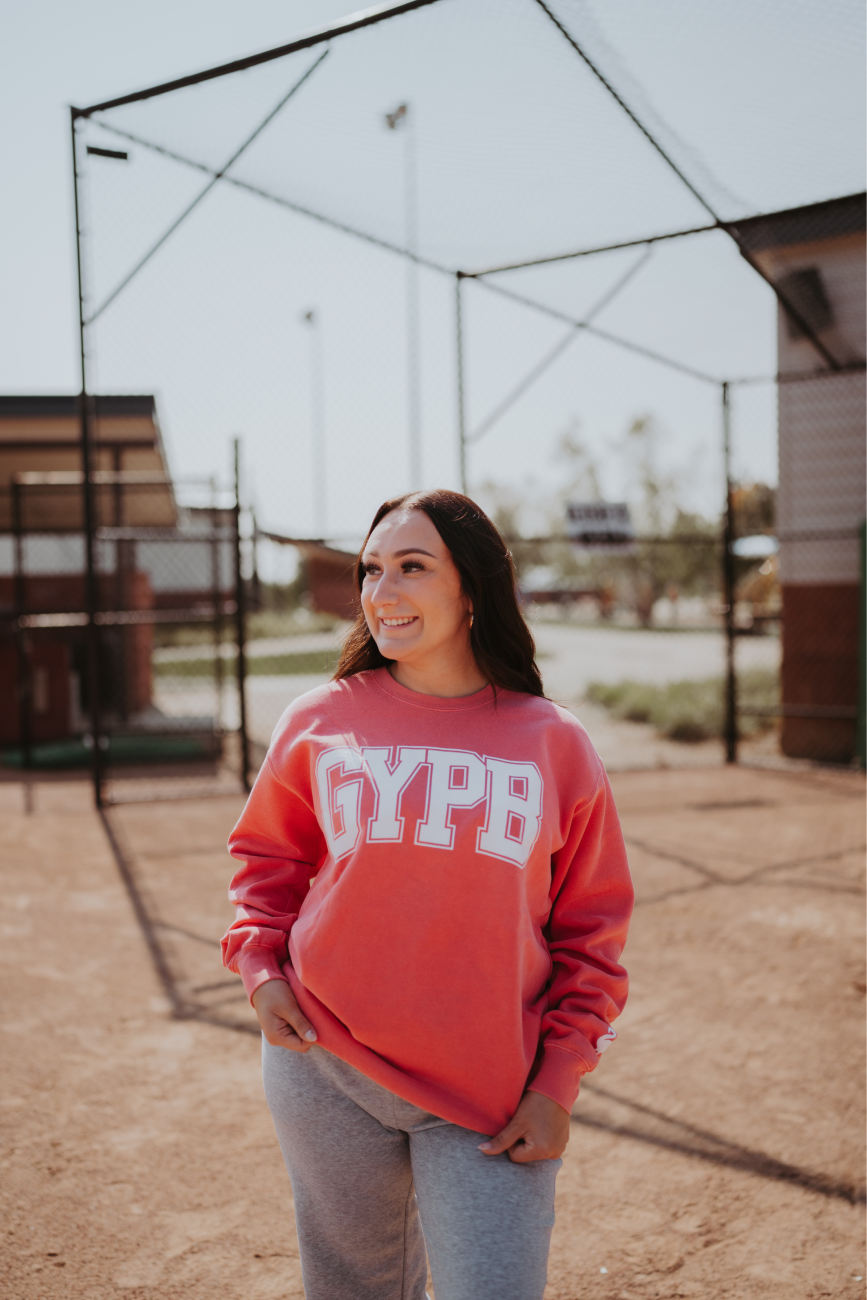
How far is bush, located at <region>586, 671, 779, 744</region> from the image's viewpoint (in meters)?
10.9

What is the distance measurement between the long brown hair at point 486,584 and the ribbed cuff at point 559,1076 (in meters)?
0.54

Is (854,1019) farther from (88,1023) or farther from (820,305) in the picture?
(820,305)

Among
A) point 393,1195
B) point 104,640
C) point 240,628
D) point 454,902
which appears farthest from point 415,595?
point 104,640

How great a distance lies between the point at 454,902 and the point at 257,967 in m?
0.36

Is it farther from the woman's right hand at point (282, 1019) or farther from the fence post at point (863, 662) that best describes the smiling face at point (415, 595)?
the fence post at point (863, 662)

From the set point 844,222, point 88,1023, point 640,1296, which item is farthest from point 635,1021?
point 844,222

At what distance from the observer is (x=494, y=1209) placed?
122 centimetres

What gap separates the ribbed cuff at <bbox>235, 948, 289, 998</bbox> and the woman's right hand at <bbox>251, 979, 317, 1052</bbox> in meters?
0.02

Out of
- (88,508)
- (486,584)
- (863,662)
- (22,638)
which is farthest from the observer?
(22,638)

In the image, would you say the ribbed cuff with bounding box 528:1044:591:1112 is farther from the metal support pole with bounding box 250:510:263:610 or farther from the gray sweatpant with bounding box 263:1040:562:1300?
the metal support pole with bounding box 250:510:263:610

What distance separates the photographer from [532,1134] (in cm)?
126

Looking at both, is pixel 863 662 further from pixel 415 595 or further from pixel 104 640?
pixel 104 640

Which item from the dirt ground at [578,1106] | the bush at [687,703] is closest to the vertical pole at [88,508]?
the dirt ground at [578,1106]

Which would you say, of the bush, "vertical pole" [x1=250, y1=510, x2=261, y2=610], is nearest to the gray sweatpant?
"vertical pole" [x1=250, y1=510, x2=261, y2=610]
